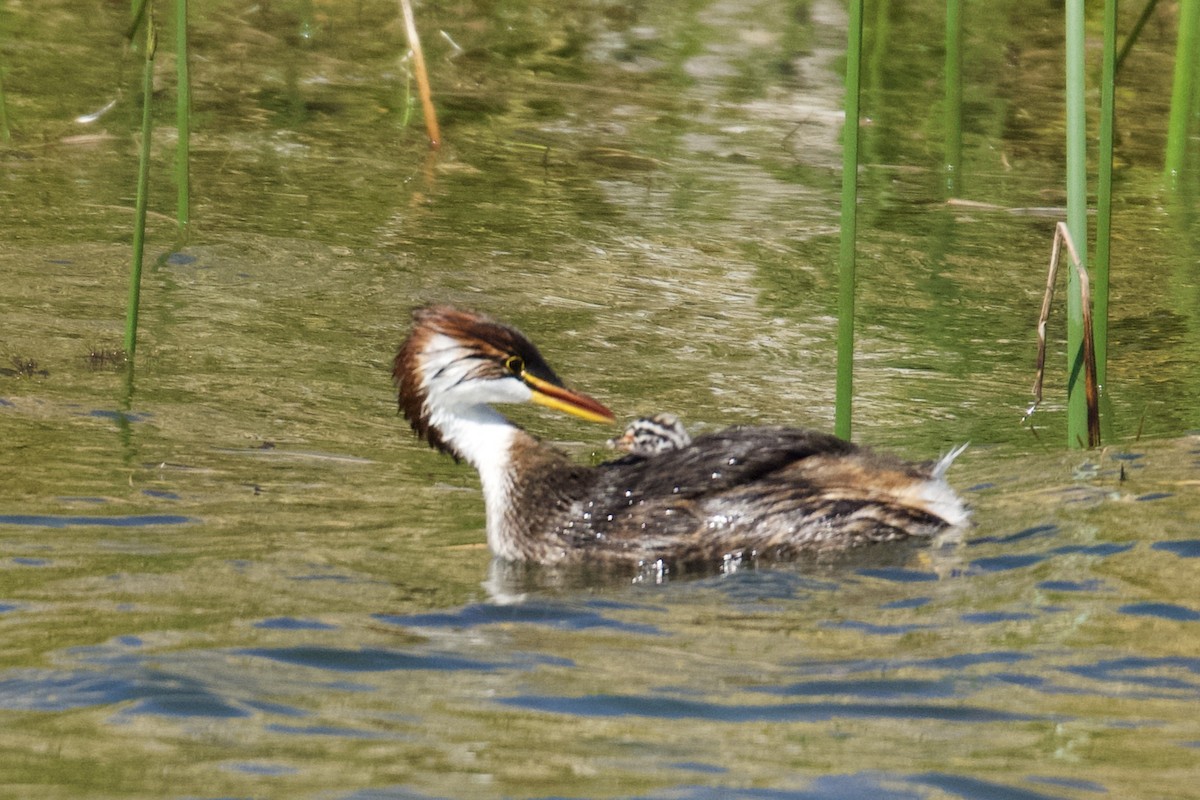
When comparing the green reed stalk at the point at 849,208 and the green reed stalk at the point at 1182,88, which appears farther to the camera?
the green reed stalk at the point at 1182,88

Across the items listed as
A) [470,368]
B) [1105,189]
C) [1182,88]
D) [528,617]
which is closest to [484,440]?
[470,368]

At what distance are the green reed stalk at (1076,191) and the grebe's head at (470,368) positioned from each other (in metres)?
1.65

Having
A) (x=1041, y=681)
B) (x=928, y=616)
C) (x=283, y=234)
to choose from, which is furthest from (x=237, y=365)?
(x=1041, y=681)

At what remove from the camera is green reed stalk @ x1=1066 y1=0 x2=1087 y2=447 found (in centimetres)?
627

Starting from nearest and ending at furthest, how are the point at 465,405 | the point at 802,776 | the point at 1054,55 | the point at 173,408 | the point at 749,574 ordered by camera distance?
the point at 802,776 → the point at 749,574 → the point at 465,405 → the point at 173,408 → the point at 1054,55

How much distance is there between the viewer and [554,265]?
10.3 m

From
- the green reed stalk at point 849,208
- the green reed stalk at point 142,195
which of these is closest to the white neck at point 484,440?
the green reed stalk at point 849,208

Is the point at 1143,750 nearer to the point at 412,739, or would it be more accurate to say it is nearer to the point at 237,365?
the point at 412,739

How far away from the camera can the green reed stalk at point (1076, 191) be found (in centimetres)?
627

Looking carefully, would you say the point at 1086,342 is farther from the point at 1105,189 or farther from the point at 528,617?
the point at 528,617

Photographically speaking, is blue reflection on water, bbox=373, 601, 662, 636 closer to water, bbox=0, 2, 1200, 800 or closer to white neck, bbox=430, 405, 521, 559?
water, bbox=0, 2, 1200, 800

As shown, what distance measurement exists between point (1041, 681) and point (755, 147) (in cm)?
827

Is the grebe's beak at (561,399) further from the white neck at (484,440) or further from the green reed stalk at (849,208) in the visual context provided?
the green reed stalk at (849,208)

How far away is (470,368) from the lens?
650 centimetres
